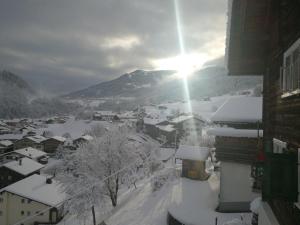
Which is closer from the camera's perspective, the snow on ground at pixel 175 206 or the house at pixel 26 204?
the snow on ground at pixel 175 206

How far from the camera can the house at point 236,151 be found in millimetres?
14984

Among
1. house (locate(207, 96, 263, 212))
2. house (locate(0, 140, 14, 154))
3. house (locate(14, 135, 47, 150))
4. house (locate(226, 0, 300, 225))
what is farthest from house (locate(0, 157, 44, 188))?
house (locate(226, 0, 300, 225))

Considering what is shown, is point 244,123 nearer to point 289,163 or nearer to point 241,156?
point 241,156

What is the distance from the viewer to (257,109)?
15750 millimetres

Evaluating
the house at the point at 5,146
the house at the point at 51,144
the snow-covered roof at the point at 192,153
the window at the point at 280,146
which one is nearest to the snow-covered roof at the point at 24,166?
the house at the point at 5,146

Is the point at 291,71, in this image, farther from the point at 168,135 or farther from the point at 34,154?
the point at 168,135

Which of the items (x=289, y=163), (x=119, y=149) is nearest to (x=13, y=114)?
(x=119, y=149)

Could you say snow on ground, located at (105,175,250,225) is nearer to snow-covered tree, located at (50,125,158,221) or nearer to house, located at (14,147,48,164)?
snow-covered tree, located at (50,125,158,221)

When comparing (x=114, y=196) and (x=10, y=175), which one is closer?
(x=114, y=196)

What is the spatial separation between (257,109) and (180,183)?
8.60 metres

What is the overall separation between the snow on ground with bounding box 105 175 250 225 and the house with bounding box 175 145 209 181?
1.25m

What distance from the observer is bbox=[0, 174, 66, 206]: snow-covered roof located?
34688mm

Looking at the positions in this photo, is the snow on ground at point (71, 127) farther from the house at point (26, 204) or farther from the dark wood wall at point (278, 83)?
the dark wood wall at point (278, 83)

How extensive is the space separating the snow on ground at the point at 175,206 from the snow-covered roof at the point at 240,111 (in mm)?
4514
